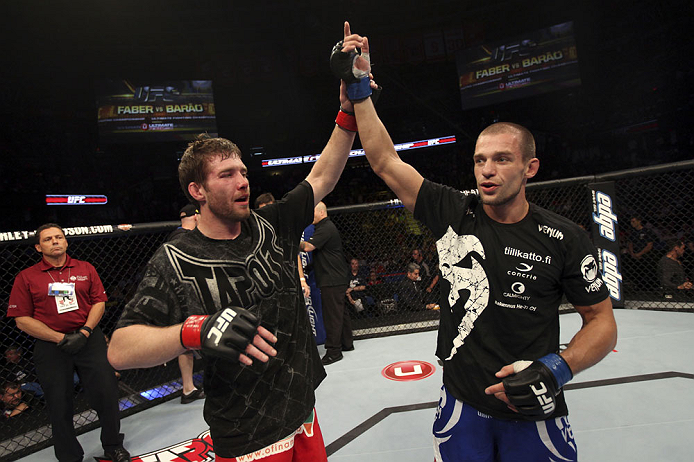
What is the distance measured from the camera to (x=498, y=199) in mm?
1507

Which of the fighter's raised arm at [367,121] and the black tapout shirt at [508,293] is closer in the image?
the black tapout shirt at [508,293]

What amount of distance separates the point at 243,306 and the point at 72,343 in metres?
2.16

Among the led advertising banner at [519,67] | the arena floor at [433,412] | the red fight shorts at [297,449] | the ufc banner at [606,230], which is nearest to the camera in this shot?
the red fight shorts at [297,449]

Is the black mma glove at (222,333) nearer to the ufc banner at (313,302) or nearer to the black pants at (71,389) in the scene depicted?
the black pants at (71,389)

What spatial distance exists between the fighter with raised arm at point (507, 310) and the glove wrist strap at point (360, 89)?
0.8 inches

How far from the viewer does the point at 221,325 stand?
115 centimetres

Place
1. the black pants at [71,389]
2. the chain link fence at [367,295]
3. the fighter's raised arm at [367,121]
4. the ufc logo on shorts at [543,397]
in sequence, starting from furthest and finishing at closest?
1. the chain link fence at [367,295]
2. the black pants at [71,389]
3. the fighter's raised arm at [367,121]
4. the ufc logo on shorts at [543,397]

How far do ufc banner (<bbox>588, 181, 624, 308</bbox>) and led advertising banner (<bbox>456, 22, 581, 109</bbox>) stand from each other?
328 inches

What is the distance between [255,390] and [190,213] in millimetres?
2872

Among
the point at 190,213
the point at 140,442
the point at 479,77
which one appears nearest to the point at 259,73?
the point at 479,77

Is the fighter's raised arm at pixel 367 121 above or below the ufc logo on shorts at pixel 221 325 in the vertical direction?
above

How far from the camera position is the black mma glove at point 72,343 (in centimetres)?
279

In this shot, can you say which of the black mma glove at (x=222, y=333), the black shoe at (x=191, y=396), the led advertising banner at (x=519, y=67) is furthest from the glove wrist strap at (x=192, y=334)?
the led advertising banner at (x=519, y=67)

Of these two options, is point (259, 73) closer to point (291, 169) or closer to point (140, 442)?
point (291, 169)
